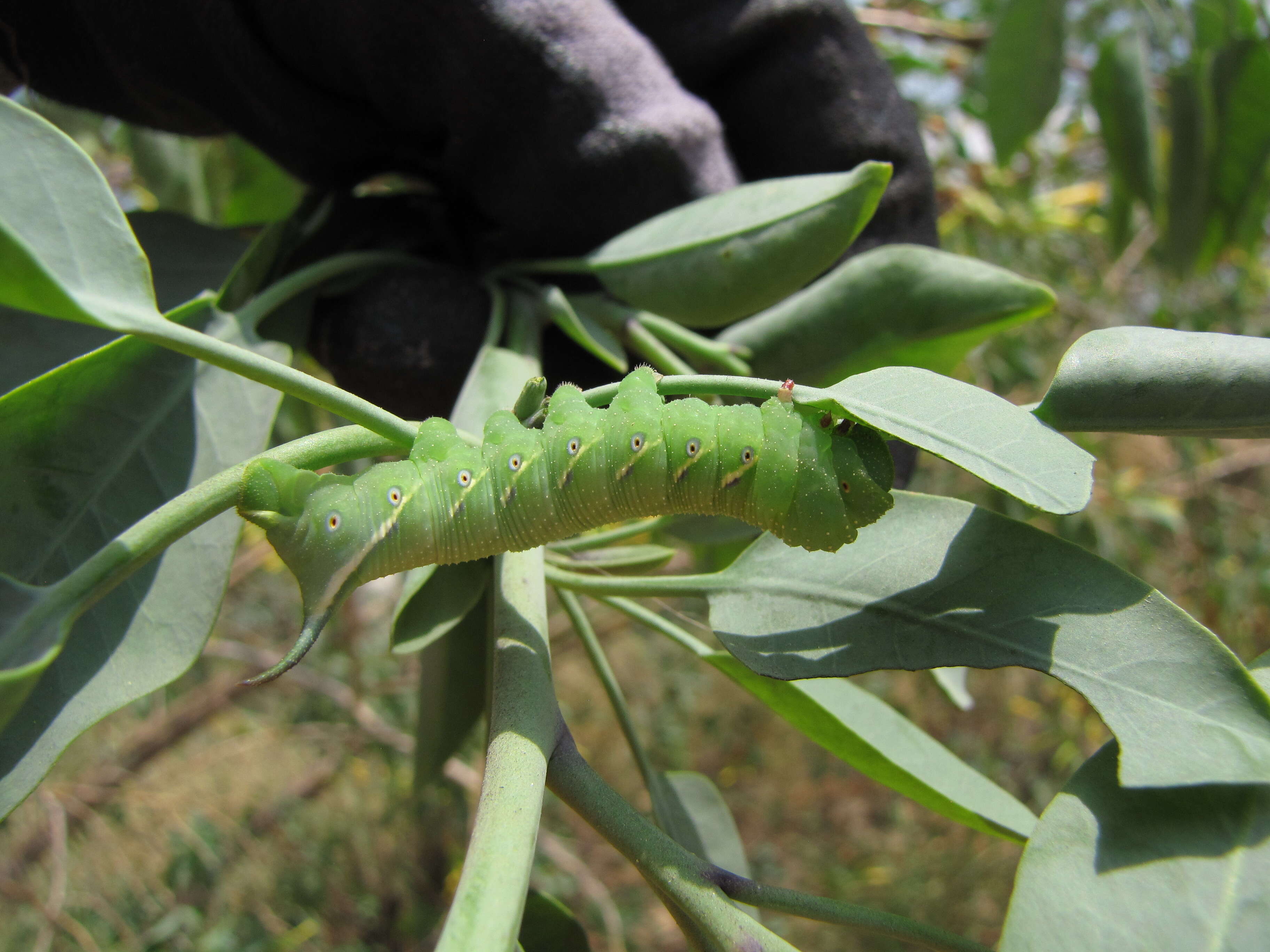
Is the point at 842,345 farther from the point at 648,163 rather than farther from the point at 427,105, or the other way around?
the point at 427,105

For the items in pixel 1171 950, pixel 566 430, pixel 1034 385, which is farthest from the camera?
pixel 1034 385

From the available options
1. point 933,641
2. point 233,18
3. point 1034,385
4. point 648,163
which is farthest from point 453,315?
point 1034,385

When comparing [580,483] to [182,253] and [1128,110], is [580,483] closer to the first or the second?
[182,253]

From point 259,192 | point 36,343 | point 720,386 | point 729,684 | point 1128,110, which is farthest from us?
point 729,684

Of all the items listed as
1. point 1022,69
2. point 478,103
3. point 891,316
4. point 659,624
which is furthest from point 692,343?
point 1022,69

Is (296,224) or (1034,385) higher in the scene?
(296,224)
